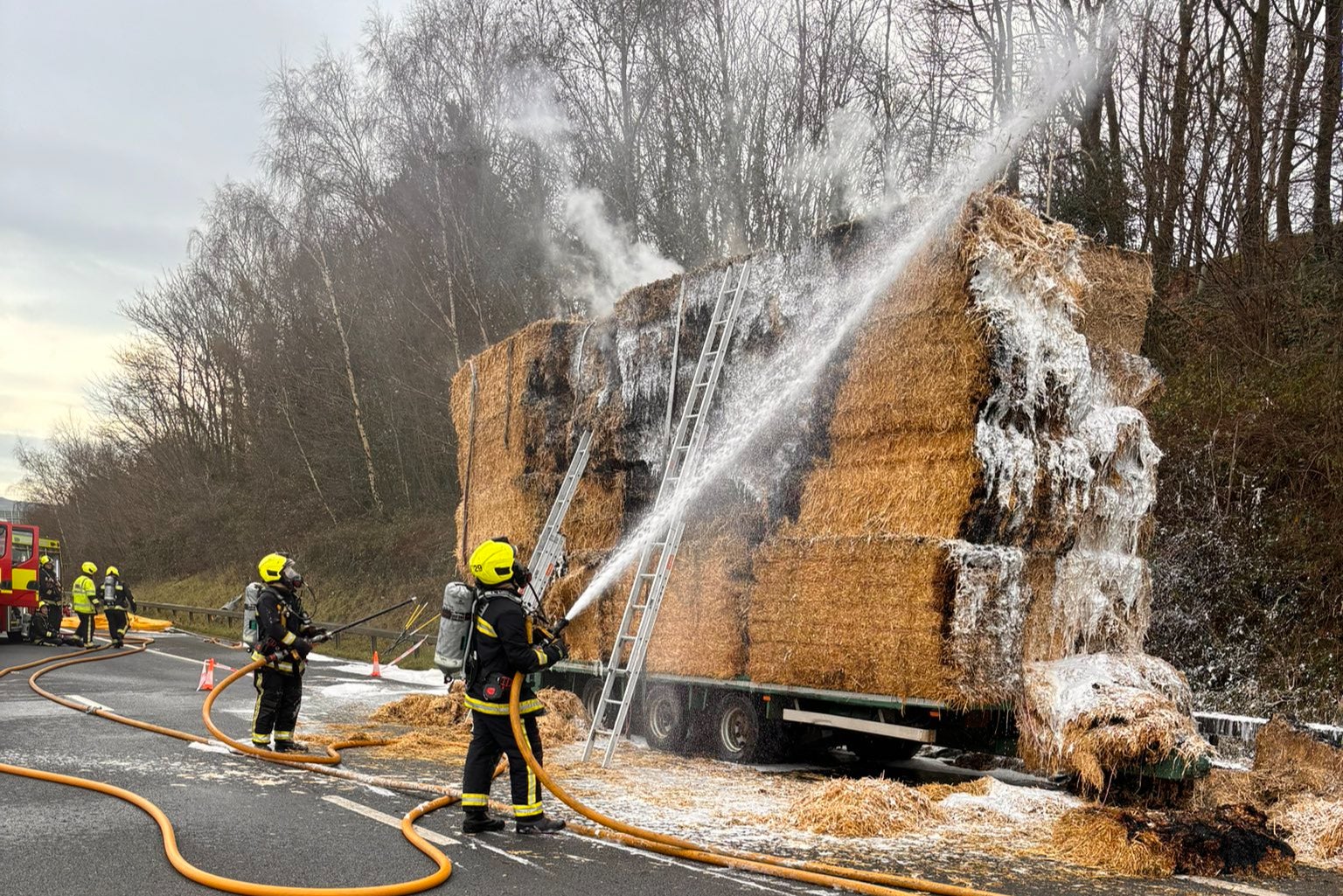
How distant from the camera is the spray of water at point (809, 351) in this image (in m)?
8.74

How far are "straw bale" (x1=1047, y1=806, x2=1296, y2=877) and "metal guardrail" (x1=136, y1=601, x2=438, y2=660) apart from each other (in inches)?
378

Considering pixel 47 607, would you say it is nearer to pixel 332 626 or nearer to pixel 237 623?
pixel 332 626

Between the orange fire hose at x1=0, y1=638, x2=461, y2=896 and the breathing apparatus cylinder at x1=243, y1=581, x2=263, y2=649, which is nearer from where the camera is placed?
the orange fire hose at x1=0, y1=638, x2=461, y2=896

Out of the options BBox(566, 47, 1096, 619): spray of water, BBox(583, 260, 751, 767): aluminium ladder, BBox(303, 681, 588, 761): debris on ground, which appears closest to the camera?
BBox(566, 47, 1096, 619): spray of water

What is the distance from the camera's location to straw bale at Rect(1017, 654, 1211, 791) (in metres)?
7.25

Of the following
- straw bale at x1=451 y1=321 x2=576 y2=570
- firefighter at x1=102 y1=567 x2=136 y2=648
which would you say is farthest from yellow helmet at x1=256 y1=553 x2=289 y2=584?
firefighter at x1=102 y1=567 x2=136 y2=648

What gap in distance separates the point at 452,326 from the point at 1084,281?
744 inches

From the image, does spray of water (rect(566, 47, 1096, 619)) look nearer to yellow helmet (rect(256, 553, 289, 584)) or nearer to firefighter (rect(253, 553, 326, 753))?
firefighter (rect(253, 553, 326, 753))

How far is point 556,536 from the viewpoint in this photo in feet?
39.9

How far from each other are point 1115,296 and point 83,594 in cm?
1928

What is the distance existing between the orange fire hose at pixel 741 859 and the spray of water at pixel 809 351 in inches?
142

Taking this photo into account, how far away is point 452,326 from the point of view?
25641 mm

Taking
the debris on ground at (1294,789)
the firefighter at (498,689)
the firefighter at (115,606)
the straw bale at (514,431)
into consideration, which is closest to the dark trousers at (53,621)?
the firefighter at (115,606)

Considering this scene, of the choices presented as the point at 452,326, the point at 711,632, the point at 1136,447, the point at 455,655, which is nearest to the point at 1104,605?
the point at 1136,447
